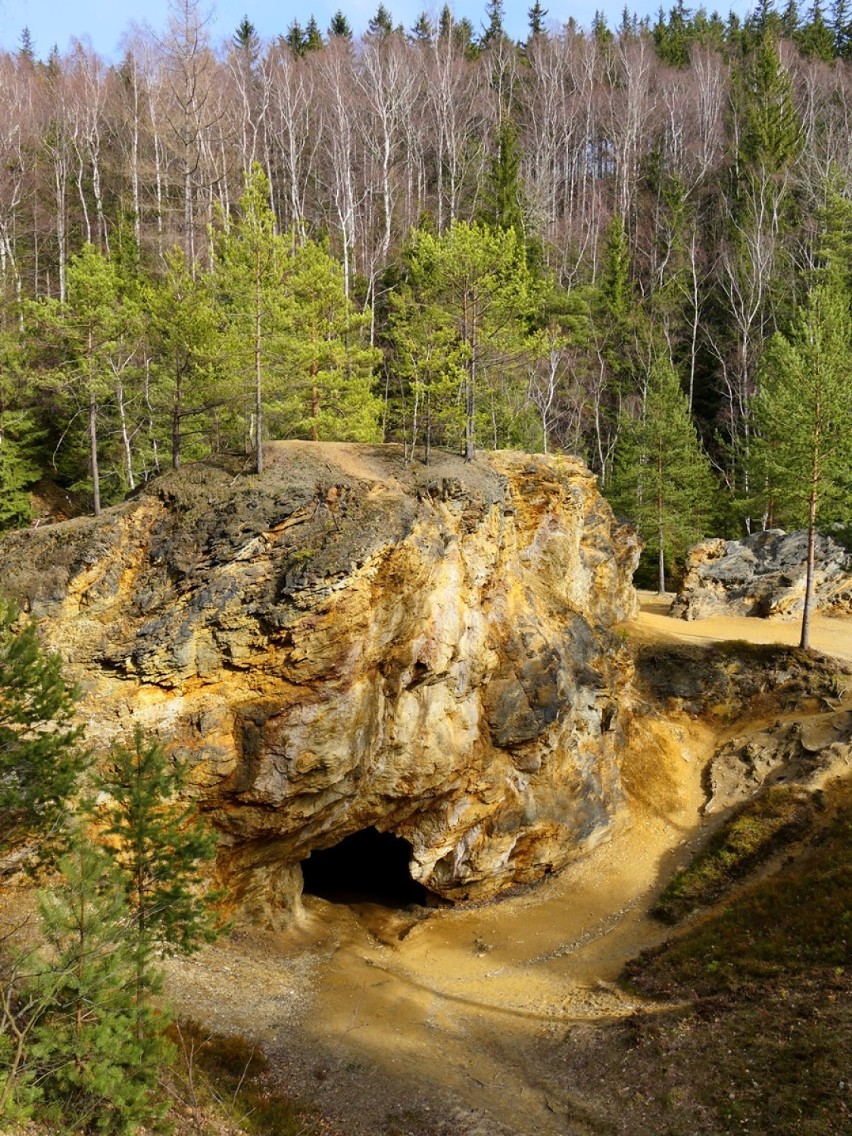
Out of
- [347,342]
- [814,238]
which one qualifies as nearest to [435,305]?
[347,342]

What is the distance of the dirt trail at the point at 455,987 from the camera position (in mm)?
12938

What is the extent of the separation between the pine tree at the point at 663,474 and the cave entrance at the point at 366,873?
70.0 feet

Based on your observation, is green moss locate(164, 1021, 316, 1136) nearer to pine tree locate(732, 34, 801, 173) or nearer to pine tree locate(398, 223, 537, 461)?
pine tree locate(398, 223, 537, 461)

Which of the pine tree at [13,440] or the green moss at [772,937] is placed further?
the pine tree at [13,440]

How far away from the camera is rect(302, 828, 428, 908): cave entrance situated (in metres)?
21.6

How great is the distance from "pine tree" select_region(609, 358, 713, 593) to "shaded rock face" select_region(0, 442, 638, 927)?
48.3 ft

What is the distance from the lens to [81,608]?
16297 mm

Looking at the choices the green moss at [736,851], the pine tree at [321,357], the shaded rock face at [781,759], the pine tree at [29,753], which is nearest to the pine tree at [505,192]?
the pine tree at [321,357]

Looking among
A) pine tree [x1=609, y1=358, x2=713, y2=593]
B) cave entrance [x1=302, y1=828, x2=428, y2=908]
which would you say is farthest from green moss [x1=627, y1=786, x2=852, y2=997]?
pine tree [x1=609, y1=358, x2=713, y2=593]

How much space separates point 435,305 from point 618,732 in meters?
16.3

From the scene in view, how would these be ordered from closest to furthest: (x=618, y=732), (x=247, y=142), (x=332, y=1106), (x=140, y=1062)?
(x=140, y=1062) → (x=332, y=1106) → (x=618, y=732) → (x=247, y=142)

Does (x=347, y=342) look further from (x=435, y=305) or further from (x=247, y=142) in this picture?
(x=247, y=142)

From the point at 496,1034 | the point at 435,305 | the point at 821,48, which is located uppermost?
the point at 821,48

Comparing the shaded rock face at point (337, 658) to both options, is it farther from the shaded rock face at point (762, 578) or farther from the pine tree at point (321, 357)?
the shaded rock face at point (762, 578)
